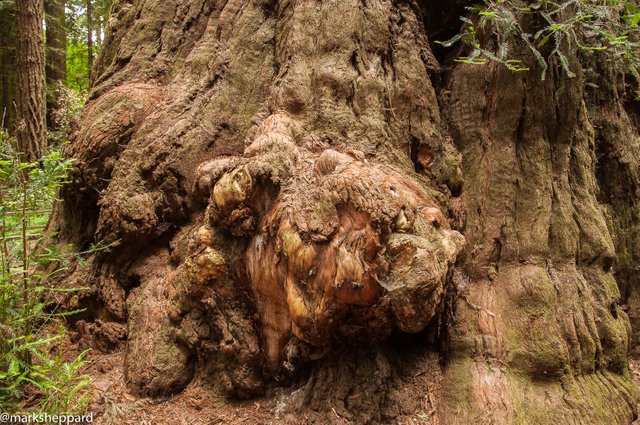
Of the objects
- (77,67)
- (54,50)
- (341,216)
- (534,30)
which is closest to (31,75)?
(54,50)

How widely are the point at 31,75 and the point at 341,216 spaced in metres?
9.20

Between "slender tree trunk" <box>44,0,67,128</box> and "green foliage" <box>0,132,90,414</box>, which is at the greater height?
"slender tree trunk" <box>44,0,67,128</box>

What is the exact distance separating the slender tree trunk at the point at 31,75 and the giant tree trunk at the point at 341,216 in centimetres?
609

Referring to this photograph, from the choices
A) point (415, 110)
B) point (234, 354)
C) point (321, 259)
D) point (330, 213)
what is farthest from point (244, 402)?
point (415, 110)

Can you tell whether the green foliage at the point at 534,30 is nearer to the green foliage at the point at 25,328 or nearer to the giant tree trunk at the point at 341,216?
the giant tree trunk at the point at 341,216

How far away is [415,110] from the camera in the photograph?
3602 millimetres

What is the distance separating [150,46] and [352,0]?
1.97 metres


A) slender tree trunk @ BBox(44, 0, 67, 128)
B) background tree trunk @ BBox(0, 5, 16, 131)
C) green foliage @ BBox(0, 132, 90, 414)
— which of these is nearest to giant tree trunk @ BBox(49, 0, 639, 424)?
green foliage @ BBox(0, 132, 90, 414)

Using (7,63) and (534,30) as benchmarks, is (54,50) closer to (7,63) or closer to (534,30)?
(7,63)

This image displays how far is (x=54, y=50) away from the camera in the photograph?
1445 cm

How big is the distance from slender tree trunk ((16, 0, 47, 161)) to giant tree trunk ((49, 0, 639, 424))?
609 centimetres

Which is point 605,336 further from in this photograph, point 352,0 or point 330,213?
point 352,0

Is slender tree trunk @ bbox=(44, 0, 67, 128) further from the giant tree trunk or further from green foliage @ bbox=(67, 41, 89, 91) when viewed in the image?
the giant tree trunk

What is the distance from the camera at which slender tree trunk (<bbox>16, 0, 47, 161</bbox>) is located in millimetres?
9023
